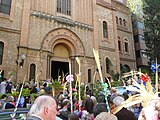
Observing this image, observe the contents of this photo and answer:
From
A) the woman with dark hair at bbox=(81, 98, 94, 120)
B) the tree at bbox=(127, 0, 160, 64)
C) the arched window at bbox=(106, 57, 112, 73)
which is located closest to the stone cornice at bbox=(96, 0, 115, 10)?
the tree at bbox=(127, 0, 160, 64)

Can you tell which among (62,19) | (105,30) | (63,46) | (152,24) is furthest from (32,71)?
(152,24)

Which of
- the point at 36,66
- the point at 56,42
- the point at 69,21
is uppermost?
the point at 69,21

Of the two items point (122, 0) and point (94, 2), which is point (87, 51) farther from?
point (122, 0)

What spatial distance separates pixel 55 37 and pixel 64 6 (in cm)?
434

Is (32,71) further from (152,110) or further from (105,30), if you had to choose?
(152,110)

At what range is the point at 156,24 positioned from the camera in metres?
23.1

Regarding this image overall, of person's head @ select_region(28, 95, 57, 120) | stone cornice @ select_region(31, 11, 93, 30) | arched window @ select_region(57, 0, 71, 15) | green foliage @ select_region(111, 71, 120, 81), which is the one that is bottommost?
person's head @ select_region(28, 95, 57, 120)

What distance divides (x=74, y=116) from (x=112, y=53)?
66.7ft

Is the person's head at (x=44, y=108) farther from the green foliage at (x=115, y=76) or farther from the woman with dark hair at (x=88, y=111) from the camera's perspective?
the green foliage at (x=115, y=76)

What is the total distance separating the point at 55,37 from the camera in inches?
729

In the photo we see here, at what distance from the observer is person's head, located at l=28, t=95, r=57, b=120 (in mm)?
2158

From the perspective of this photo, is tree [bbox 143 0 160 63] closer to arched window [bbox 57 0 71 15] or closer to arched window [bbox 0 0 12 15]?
arched window [bbox 57 0 71 15]

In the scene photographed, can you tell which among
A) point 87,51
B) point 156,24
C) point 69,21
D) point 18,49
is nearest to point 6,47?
point 18,49

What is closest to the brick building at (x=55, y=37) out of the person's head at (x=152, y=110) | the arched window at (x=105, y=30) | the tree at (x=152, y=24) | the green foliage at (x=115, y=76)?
the arched window at (x=105, y=30)
